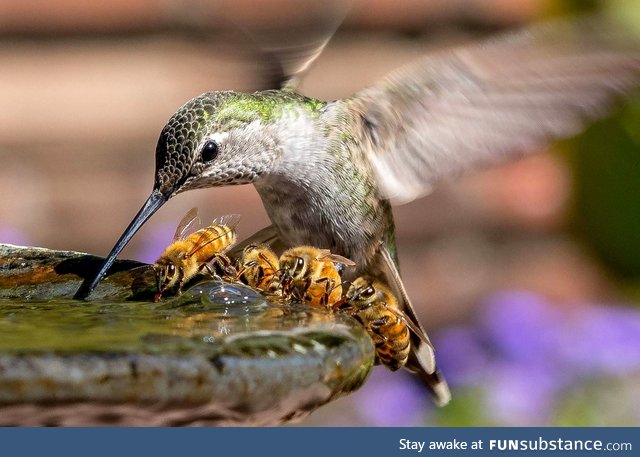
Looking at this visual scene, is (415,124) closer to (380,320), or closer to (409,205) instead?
(380,320)

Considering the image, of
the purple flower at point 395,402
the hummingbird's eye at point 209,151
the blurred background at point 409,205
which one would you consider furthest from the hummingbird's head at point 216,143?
the purple flower at point 395,402

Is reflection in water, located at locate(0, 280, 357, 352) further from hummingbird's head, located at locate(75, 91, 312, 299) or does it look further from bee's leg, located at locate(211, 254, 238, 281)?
hummingbird's head, located at locate(75, 91, 312, 299)

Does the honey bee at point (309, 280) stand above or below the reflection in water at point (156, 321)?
below

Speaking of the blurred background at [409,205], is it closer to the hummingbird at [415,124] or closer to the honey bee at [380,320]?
the hummingbird at [415,124]

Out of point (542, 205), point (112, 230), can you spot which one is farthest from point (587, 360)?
point (112, 230)

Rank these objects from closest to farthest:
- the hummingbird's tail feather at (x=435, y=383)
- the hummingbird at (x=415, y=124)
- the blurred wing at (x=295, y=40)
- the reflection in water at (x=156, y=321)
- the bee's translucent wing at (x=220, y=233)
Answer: the reflection in water at (x=156, y=321) < the bee's translucent wing at (x=220, y=233) < the hummingbird at (x=415, y=124) < the blurred wing at (x=295, y=40) < the hummingbird's tail feather at (x=435, y=383)

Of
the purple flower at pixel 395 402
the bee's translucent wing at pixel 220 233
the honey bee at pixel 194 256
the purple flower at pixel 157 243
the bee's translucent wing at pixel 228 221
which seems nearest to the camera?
the honey bee at pixel 194 256

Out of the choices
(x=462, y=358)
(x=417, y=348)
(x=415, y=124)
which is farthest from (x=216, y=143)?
(x=462, y=358)
